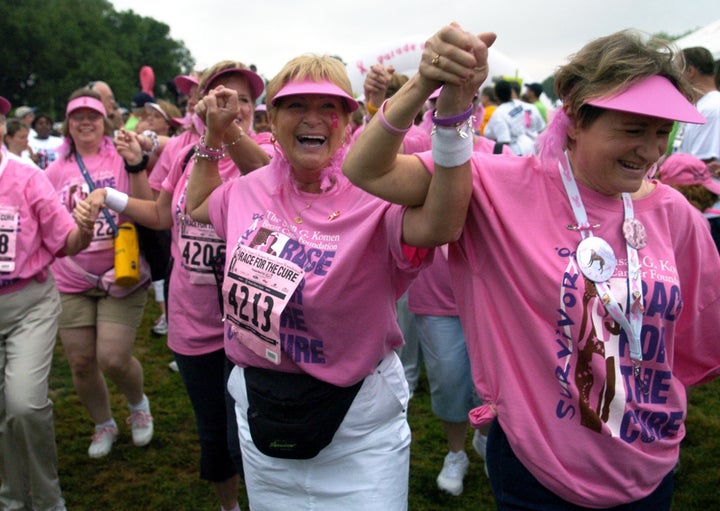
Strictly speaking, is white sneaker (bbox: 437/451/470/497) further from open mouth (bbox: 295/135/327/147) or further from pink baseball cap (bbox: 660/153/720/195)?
open mouth (bbox: 295/135/327/147)

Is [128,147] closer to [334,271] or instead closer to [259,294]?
[259,294]

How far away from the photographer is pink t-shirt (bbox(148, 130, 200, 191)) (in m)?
3.50

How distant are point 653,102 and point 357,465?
1.46 meters

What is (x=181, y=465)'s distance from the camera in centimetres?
425

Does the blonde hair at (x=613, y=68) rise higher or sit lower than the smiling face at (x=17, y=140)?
higher

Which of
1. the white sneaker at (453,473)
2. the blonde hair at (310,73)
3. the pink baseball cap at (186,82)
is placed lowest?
the white sneaker at (453,473)

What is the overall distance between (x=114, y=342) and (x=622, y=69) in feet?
10.8

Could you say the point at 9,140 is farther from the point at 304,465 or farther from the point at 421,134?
the point at 304,465

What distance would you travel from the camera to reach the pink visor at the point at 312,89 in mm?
2166

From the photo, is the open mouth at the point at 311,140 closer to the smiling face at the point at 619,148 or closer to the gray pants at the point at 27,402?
the smiling face at the point at 619,148

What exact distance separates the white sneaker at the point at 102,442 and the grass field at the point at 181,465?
0.05m

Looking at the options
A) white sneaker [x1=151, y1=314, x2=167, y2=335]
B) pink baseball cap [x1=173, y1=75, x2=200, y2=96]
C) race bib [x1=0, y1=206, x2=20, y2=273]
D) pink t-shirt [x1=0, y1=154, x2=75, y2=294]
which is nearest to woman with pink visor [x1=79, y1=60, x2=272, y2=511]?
pink t-shirt [x1=0, y1=154, x2=75, y2=294]

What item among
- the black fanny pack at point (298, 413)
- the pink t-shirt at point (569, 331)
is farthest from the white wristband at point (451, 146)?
the black fanny pack at point (298, 413)

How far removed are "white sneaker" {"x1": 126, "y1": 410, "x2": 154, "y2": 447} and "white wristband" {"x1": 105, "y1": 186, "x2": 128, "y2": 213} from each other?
65.6 inches
